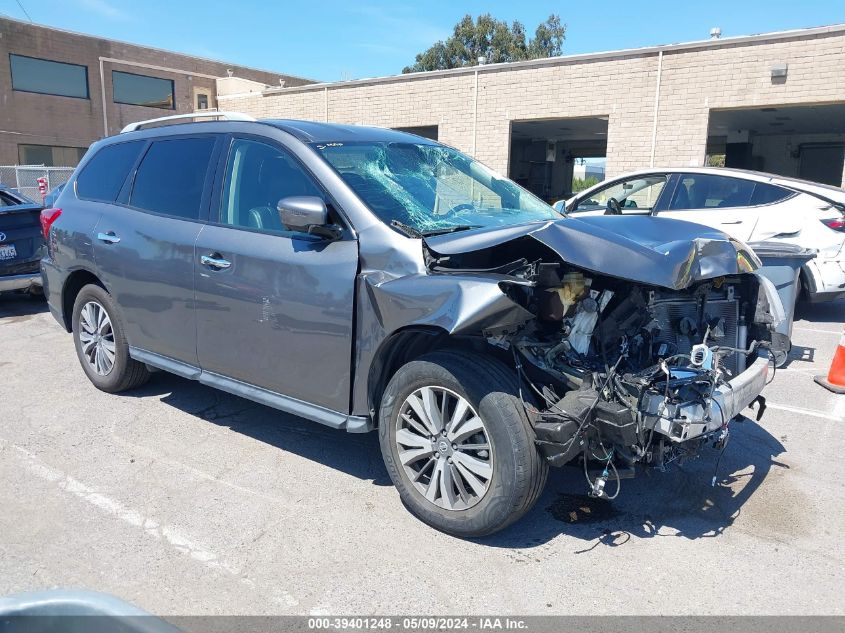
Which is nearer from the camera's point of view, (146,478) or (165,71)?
(146,478)

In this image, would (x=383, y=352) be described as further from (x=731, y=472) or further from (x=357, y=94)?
(x=357, y=94)

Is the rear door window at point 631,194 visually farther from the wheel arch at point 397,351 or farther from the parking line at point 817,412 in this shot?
the wheel arch at point 397,351

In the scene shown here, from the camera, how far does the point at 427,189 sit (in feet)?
13.7

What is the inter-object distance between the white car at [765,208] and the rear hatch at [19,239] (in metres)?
6.68

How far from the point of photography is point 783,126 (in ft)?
67.8

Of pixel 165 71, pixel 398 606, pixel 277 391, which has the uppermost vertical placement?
pixel 165 71

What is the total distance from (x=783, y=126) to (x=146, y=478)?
71.4 ft

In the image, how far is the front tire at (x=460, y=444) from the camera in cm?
316

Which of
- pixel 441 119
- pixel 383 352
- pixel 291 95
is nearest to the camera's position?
pixel 383 352

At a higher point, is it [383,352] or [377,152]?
[377,152]

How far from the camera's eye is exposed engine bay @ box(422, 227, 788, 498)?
3.10 m

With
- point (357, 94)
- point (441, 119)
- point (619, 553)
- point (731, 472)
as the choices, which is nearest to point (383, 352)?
point (619, 553)

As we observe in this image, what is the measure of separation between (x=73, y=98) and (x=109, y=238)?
103ft

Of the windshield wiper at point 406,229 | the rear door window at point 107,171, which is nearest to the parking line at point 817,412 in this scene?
the windshield wiper at point 406,229
